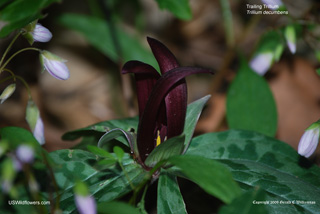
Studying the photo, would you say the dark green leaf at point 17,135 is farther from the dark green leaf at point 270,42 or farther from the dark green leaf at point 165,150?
the dark green leaf at point 270,42

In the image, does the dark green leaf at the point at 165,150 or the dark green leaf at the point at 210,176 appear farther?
the dark green leaf at the point at 165,150

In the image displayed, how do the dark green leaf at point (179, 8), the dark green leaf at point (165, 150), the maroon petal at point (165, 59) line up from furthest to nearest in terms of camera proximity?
the dark green leaf at point (179, 8) → the maroon petal at point (165, 59) → the dark green leaf at point (165, 150)

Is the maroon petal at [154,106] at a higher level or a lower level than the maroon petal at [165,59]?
lower

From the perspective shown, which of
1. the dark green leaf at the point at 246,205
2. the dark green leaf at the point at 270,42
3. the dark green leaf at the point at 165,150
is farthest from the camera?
the dark green leaf at the point at 270,42

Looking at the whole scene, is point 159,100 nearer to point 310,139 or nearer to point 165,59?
point 165,59

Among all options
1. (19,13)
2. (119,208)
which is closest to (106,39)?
(19,13)

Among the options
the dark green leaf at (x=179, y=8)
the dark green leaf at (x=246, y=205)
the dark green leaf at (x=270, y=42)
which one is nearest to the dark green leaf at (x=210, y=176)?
the dark green leaf at (x=246, y=205)

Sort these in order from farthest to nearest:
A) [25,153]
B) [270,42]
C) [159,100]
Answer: [270,42] < [159,100] < [25,153]
